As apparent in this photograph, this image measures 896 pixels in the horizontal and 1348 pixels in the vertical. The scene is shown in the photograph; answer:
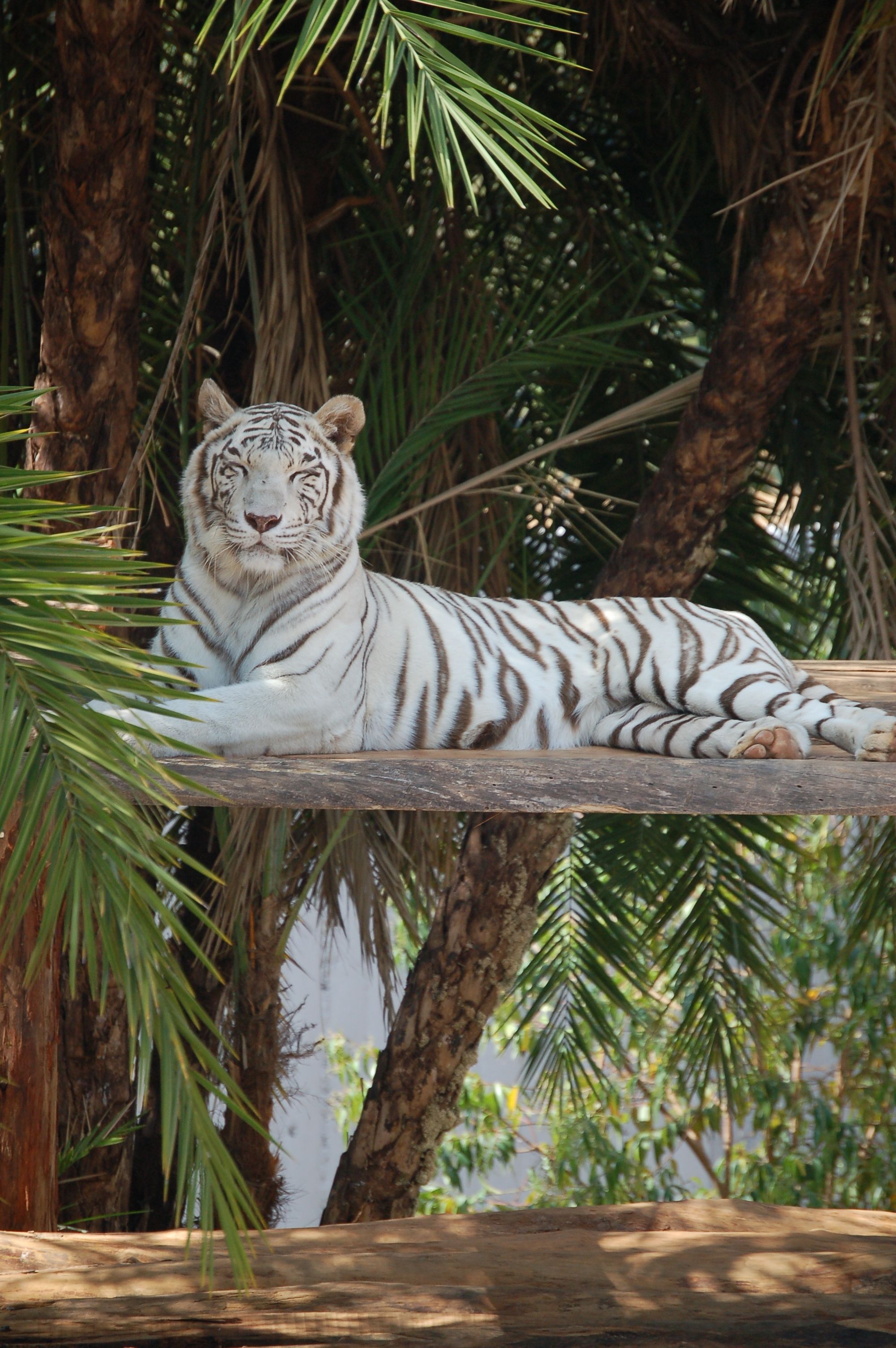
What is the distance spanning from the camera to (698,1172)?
27.7 feet

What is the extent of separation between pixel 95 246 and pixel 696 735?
1.81 m

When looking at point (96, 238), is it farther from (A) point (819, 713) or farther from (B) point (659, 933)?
(B) point (659, 933)

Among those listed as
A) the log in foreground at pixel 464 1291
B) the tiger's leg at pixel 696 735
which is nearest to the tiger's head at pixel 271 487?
the tiger's leg at pixel 696 735

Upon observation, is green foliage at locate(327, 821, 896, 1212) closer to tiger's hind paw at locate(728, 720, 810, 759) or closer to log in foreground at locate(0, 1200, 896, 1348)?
log in foreground at locate(0, 1200, 896, 1348)

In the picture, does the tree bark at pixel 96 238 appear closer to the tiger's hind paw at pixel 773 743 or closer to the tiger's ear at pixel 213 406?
the tiger's ear at pixel 213 406

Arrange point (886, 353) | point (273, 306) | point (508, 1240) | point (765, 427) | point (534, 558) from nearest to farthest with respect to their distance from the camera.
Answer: point (508, 1240) → point (273, 306) → point (765, 427) → point (886, 353) → point (534, 558)

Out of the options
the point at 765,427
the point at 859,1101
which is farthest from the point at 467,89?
the point at 859,1101

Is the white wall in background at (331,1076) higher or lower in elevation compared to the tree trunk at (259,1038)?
lower

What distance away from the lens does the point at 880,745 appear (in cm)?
213

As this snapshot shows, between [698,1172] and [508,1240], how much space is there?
22.4 ft

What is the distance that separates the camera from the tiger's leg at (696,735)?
2168 mm

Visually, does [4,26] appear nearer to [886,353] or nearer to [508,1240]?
[886,353]

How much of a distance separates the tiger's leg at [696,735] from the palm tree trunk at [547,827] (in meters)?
1.02

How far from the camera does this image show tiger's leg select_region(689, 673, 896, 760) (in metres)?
2.14
